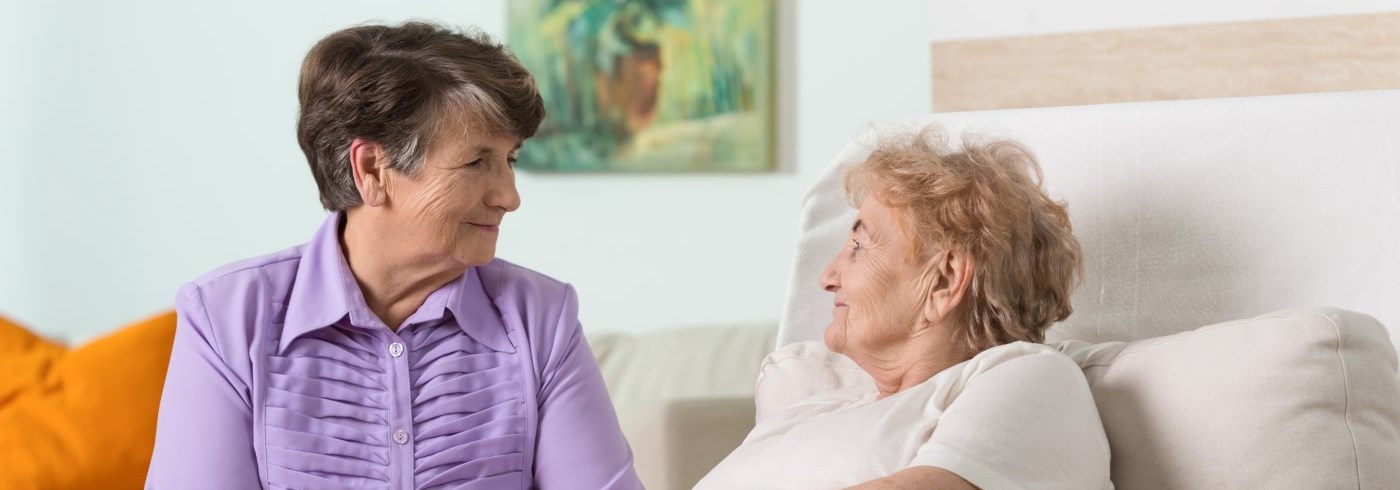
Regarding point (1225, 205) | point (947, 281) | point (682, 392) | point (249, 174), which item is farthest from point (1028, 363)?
point (249, 174)

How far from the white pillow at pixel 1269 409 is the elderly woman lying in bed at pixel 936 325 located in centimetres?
6

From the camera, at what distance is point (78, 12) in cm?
359

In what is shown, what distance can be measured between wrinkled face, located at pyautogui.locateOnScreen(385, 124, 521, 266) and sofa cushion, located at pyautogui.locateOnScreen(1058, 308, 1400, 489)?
0.72 meters

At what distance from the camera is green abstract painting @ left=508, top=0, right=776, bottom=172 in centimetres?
303

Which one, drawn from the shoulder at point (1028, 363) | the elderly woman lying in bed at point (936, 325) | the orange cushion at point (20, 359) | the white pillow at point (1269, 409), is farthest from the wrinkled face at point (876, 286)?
the orange cushion at point (20, 359)

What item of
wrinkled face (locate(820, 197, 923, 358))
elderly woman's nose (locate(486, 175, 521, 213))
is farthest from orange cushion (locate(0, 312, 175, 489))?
wrinkled face (locate(820, 197, 923, 358))

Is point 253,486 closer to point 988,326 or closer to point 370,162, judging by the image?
point 370,162

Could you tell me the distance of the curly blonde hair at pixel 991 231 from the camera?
4.59 feet

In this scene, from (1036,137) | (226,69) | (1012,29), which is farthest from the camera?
(226,69)

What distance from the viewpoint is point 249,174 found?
3500mm

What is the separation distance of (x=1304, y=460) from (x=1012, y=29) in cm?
106

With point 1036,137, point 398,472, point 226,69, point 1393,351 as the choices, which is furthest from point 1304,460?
point 226,69

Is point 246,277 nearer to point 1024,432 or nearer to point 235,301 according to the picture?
point 235,301

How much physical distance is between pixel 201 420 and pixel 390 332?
0.22m
